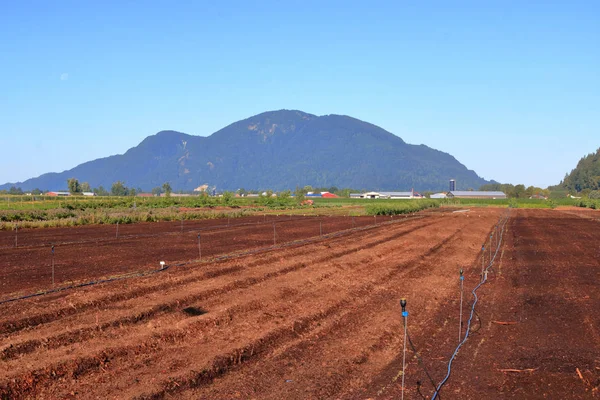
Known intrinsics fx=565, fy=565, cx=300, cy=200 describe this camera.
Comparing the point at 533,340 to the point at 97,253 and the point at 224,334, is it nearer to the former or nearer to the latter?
the point at 224,334

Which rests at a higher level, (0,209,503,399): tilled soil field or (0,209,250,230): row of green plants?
(0,209,250,230): row of green plants

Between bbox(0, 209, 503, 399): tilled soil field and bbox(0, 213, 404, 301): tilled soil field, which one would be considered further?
bbox(0, 213, 404, 301): tilled soil field

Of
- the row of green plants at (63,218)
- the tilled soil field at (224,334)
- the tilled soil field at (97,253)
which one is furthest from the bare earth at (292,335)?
the row of green plants at (63,218)

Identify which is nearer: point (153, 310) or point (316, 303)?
point (153, 310)

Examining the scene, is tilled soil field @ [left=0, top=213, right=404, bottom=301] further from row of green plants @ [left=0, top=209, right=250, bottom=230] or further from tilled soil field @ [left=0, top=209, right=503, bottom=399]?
row of green plants @ [left=0, top=209, right=250, bottom=230]

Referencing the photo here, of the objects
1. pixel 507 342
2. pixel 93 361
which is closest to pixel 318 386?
pixel 93 361

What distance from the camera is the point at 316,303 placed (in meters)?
14.6

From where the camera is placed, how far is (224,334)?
11.4 meters

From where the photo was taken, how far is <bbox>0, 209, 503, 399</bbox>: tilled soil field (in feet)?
28.6

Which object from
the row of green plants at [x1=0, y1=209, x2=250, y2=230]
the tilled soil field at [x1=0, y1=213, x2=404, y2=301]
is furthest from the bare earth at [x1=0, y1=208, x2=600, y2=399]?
the row of green plants at [x1=0, y1=209, x2=250, y2=230]

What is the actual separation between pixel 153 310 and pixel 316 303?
163 inches

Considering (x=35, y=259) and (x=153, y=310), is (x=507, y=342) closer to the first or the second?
(x=153, y=310)

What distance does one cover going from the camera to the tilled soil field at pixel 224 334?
873 cm

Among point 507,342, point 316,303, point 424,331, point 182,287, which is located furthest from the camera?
point 182,287
